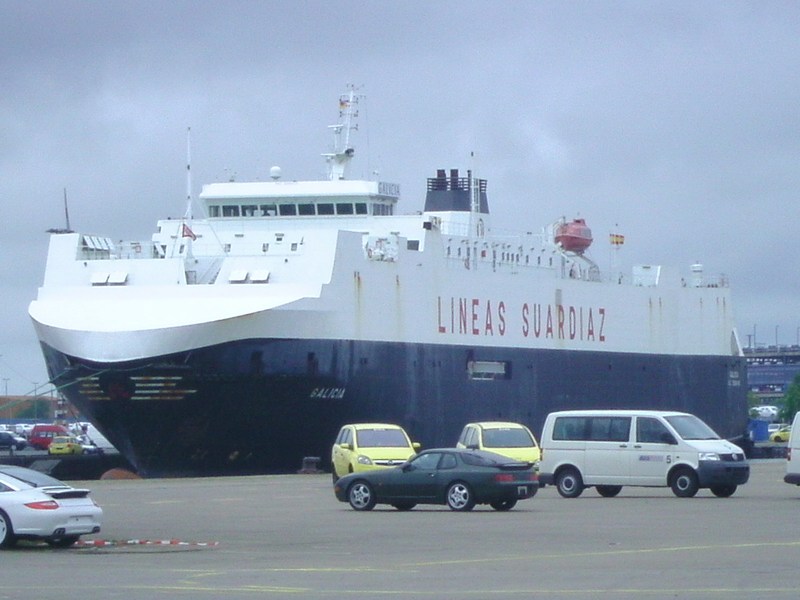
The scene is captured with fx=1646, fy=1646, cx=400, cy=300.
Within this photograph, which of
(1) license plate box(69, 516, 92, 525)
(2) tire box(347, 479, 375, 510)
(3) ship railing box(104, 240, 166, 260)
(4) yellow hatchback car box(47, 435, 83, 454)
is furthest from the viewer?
(4) yellow hatchback car box(47, 435, 83, 454)

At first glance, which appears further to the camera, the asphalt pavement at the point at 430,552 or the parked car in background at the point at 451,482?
the parked car in background at the point at 451,482

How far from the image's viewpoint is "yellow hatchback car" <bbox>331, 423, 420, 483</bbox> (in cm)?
3309

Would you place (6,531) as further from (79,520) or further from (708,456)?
(708,456)

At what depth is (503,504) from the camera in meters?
27.4

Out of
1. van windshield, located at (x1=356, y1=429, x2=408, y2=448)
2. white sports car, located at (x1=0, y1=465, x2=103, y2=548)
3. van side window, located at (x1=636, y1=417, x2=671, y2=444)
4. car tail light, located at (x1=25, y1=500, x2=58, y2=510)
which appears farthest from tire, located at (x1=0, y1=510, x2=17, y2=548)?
van windshield, located at (x1=356, y1=429, x2=408, y2=448)

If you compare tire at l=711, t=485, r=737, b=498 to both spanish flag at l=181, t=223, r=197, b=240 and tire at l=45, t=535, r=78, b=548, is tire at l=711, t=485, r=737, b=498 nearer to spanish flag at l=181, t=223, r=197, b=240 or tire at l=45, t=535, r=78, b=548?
tire at l=45, t=535, r=78, b=548

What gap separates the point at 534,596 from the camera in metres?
14.3

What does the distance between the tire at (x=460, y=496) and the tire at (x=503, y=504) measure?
0.51m

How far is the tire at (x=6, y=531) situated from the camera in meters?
20.2

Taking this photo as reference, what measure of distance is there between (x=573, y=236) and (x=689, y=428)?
96.4 feet

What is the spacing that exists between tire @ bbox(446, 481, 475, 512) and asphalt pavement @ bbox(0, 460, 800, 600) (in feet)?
0.94

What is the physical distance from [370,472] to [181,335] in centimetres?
1496

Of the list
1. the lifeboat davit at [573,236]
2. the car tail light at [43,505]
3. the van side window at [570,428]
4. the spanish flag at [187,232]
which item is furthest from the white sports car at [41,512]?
the lifeboat davit at [573,236]

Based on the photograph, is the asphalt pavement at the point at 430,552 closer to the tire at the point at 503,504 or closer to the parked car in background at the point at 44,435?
the tire at the point at 503,504
